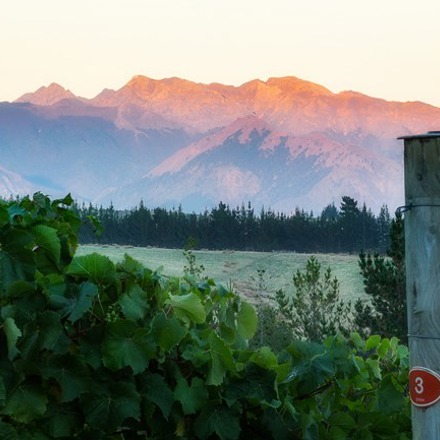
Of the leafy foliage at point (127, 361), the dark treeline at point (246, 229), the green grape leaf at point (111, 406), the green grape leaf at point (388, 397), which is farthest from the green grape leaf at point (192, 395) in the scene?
the dark treeline at point (246, 229)

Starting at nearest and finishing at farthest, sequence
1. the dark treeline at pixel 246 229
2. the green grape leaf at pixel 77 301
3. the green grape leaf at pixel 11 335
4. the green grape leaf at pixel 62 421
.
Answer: the green grape leaf at pixel 11 335, the green grape leaf at pixel 77 301, the green grape leaf at pixel 62 421, the dark treeline at pixel 246 229

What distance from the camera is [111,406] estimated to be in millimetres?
3689

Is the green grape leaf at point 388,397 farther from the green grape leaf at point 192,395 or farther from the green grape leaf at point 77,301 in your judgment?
the green grape leaf at point 77,301

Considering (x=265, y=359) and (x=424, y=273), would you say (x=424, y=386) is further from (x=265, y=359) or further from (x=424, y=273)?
(x=265, y=359)

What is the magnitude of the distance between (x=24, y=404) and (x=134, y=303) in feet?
1.74

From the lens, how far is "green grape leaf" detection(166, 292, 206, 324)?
383 cm

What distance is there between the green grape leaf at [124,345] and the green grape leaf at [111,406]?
10cm

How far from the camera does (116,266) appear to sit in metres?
3.89

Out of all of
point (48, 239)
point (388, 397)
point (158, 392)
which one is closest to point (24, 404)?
point (158, 392)

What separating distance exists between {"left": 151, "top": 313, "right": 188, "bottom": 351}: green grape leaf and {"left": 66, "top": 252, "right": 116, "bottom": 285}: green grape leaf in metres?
0.25

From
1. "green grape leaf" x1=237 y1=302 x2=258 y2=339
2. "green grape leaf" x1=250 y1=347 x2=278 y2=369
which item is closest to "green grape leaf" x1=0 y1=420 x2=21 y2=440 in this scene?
"green grape leaf" x1=250 y1=347 x2=278 y2=369

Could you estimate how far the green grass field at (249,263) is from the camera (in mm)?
37031

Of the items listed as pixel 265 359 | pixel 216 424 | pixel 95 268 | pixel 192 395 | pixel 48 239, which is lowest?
pixel 216 424

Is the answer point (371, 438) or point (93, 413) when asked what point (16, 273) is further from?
point (371, 438)
